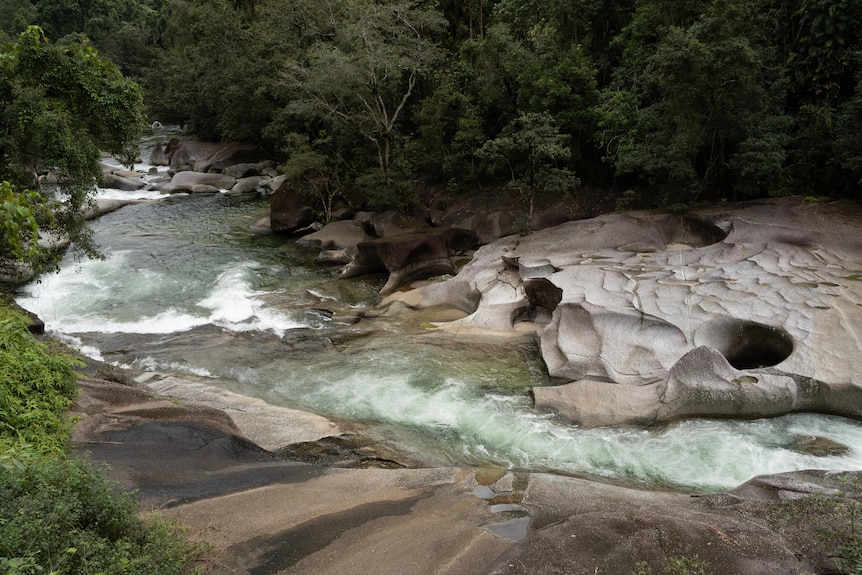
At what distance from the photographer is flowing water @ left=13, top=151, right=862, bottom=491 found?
29.5 ft

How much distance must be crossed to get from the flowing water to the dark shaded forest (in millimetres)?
6355

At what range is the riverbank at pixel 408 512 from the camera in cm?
495

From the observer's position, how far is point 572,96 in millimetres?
20078

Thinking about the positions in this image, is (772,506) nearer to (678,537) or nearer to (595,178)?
(678,537)

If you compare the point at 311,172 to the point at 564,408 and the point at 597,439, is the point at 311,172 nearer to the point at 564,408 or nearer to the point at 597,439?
the point at 564,408

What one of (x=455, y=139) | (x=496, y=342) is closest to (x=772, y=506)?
(x=496, y=342)

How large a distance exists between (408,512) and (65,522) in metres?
3.14

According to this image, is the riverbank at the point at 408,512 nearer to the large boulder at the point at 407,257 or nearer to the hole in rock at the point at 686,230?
the hole in rock at the point at 686,230

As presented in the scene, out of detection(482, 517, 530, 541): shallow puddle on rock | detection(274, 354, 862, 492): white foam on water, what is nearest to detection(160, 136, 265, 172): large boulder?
detection(274, 354, 862, 492): white foam on water

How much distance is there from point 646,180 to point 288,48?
20065mm

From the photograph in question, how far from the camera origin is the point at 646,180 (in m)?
20.1

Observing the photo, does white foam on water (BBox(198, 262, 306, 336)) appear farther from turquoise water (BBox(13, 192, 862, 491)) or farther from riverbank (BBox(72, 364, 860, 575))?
riverbank (BBox(72, 364, 860, 575))

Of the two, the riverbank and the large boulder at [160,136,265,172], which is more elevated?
the large boulder at [160,136,265,172]

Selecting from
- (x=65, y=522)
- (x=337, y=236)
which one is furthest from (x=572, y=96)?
(x=65, y=522)
